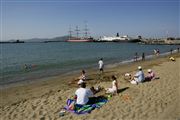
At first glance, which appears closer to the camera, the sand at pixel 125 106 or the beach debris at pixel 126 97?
the sand at pixel 125 106

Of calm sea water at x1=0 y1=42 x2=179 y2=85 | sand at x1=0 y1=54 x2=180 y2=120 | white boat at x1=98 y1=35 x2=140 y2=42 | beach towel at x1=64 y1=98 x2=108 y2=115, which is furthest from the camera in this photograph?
white boat at x1=98 y1=35 x2=140 y2=42

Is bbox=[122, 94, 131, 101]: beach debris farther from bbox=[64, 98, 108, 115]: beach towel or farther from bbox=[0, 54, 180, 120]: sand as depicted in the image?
bbox=[64, 98, 108, 115]: beach towel

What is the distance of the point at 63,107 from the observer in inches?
408

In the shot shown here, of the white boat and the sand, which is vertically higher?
the white boat

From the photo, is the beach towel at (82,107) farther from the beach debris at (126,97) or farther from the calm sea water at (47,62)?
the calm sea water at (47,62)

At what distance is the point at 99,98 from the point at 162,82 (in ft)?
15.4

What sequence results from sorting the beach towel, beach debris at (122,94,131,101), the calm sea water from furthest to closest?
the calm sea water < beach debris at (122,94,131,101) < the beach towel

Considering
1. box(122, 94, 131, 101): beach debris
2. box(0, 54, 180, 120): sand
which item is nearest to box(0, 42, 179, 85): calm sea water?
box(0, 54, 180, 120): sand

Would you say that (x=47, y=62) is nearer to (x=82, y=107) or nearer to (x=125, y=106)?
(x=82, y=107)

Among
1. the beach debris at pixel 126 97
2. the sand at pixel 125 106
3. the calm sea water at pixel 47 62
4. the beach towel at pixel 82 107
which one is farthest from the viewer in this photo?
the calm sea water at pixel 47 62

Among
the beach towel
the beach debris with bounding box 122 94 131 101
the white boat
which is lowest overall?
the beach towel

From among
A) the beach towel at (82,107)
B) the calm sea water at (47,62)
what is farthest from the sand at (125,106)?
the calm sea water at (47,62)

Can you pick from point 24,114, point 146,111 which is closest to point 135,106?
point 146,111

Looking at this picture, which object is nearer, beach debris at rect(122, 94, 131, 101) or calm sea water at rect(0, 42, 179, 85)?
beach debris at rect(122, 94, 131, 101)
